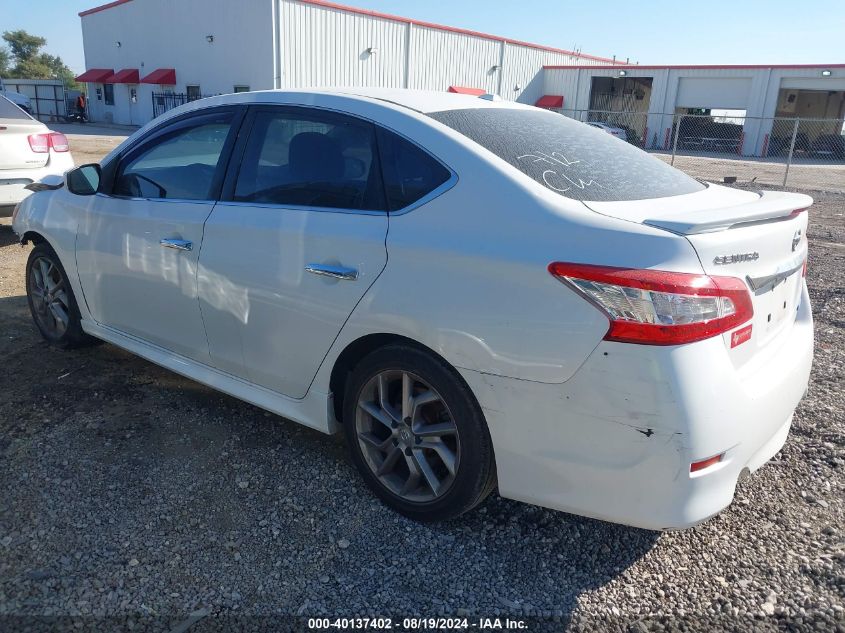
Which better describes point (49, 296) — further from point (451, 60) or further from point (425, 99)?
point (451, 60)

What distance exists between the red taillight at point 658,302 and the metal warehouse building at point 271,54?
32351 mm

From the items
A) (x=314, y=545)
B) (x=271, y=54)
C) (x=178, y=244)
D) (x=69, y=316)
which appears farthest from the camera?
(x=271, y=54)

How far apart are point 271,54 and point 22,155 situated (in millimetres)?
26372

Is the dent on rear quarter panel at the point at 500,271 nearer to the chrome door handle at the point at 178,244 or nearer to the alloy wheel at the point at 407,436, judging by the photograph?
the alloy wheel at the point at 407,436

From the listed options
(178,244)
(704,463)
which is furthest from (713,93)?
(704,463)

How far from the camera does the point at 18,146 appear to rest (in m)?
7.35

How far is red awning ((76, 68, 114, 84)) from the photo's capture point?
4238 cm

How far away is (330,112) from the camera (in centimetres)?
308

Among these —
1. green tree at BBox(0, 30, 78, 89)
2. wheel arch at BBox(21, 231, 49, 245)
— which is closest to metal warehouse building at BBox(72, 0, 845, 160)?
wheel arch at BBox(21, 231, 49, 245)

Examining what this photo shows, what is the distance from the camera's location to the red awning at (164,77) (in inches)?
1485

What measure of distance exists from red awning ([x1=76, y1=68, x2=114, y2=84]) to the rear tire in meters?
43.5

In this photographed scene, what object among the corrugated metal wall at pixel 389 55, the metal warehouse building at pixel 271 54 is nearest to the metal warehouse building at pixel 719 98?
the metal warehouse building at pixel 271 54

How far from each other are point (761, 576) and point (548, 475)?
0.96 meters

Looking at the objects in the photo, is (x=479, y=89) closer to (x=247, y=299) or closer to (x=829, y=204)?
(x=829, y=204)
